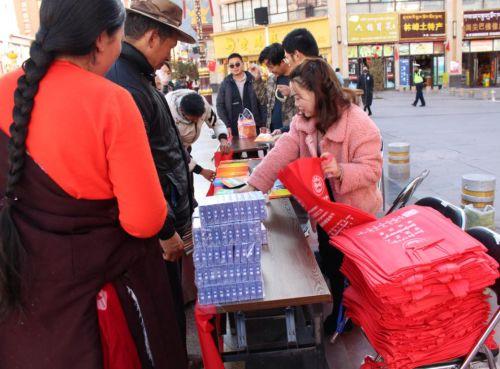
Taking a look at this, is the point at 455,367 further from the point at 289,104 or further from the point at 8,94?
the point at 289,104

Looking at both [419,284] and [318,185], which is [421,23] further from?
[419,284]

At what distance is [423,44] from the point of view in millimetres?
27281

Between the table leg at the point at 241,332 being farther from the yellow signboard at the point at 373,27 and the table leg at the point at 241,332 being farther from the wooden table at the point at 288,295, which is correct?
the yellow signboard at the point at 373,27

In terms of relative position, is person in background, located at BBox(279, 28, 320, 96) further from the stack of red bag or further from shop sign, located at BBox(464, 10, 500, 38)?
shop sign, located at BBox(464, 10, 500, 38)

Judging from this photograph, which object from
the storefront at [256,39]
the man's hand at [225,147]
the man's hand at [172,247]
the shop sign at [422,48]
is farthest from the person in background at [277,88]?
the shop sign at [422,48]

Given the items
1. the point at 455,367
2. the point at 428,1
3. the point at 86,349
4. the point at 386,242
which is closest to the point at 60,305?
the point at 86,349

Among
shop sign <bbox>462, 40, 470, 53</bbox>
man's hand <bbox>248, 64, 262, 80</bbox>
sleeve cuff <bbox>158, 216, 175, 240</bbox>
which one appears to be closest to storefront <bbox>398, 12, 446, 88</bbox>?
shop sign <bbox>462, 40, 470, 53</bbox>

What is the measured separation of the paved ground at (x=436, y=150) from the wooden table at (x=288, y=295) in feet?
0.50

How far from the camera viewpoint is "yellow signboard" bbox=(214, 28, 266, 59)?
30.7 meters

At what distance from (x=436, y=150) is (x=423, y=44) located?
72.8 ft

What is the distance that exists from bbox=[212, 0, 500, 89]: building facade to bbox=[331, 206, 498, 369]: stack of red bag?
26.1m

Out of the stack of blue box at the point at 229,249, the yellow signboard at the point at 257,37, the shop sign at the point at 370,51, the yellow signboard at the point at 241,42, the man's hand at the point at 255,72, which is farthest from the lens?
the yellow signboard at the point at 241,42

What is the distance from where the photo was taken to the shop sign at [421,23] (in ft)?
88.5

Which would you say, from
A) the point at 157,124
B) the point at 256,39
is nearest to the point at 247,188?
the point at 157,124
